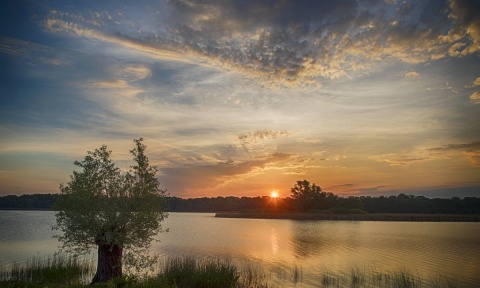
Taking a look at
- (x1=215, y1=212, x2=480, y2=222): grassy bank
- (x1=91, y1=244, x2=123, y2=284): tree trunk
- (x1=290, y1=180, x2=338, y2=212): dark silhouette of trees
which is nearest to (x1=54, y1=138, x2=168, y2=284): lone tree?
(x1=91, y1=244, x2=123, y2=284): tree trunk

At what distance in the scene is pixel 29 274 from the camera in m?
24.8

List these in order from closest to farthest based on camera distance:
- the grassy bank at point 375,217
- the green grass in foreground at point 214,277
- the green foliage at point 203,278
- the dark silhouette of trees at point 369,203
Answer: the green foliage at point 203,278, the green grass in foreground at point 214,277, the grassy bank at point 375,217, the dark silhouette of trees at point 369,203

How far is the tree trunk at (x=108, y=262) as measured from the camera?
21203 mm

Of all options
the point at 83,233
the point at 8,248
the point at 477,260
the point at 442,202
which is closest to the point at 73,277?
the point at 83,233

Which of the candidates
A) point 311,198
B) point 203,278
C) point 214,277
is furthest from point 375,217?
point 203,278

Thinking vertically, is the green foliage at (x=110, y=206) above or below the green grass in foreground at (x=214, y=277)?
above

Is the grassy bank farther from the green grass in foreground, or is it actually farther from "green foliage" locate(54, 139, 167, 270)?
"green foliage" locate(54, 139, 167, 270)

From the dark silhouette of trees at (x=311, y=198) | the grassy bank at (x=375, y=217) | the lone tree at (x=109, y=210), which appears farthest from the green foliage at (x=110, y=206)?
the dark silhouette of trees at (x=311, y=198)

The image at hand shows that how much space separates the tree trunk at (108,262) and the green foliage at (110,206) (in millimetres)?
429

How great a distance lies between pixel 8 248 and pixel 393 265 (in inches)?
1692

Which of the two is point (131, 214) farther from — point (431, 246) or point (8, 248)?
point (431, 246)

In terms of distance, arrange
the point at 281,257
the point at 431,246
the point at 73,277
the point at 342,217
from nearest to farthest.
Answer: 1. the point at 73,277
2. the point at 281,257
3. the point at 431,246
4. the point at 342,217

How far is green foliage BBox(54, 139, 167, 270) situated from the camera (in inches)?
847

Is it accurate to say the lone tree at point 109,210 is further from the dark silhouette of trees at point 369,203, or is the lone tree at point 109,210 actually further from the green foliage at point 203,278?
the dark silhouette of trees at point 369,203
